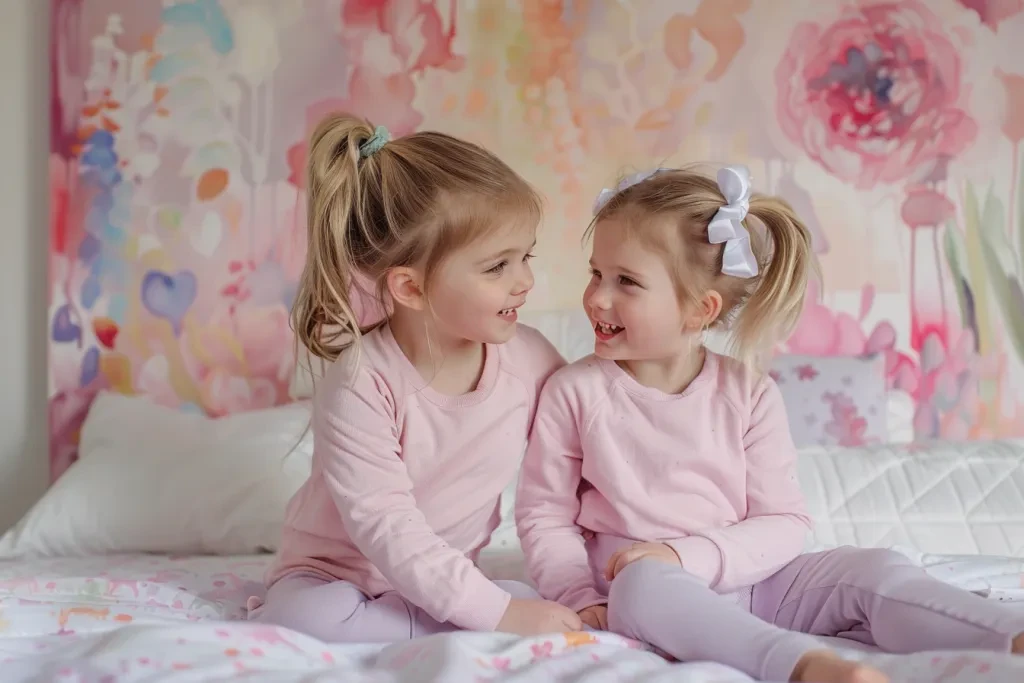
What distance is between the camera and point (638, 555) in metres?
1.21

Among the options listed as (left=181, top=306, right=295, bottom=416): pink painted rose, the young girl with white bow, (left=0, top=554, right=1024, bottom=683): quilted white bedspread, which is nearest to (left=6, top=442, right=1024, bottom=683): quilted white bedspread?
(left=0, top=554, right=1024, bottom=683): quilted white bedspread

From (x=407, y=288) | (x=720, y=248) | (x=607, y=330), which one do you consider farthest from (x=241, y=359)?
(x=720, y=248)

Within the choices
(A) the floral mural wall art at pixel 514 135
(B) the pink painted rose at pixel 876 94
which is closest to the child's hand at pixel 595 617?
(A) the floral mural wall art at pixel 514 135

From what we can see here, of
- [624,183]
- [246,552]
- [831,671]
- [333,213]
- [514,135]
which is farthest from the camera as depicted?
[514,135]

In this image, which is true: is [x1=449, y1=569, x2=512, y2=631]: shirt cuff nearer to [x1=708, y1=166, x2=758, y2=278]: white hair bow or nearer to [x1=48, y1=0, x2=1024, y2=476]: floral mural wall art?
[x1=708, y1=166, x2=758, y2=278]: white hair bow

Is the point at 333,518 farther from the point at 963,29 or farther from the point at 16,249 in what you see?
the point at 963,29

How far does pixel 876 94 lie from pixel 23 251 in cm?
200

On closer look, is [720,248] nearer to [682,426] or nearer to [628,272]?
[628,272]

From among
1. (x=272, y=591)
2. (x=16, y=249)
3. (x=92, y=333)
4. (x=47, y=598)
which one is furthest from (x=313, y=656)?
(x=16, y=249)

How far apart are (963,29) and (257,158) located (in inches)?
64.8

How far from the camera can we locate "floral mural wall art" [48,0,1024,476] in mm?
2332

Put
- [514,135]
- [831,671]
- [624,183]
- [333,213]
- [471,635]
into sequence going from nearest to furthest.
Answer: [831,671], [471,635], [333,213], [624,183], [514,135]

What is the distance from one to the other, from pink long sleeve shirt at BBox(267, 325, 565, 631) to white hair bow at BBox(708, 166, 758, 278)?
0.98 feet

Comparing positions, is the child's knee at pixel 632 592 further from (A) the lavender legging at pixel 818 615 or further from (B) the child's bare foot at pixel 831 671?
(B) the child's bare foot at pixel 831 671
